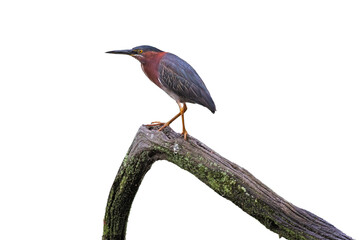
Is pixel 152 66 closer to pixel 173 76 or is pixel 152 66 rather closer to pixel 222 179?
pixel 173 76

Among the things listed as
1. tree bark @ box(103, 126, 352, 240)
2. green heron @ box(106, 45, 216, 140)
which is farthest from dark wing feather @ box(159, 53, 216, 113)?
tree bark @ box(103, 126, 352, 240)

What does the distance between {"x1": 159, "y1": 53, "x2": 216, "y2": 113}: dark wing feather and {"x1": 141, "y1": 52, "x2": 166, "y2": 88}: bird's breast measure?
0.03 meters

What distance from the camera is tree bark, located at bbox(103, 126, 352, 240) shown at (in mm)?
3395

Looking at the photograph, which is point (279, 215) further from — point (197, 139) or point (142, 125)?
point (142, 125)

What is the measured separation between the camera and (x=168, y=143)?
3.59 m

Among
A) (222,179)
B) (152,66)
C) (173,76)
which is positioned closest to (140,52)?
(152,66)

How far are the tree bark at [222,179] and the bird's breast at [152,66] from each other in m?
0.41

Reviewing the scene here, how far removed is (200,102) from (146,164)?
27.1 inches

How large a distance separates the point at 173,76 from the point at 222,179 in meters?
0.81

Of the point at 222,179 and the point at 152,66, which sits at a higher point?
the point at 152,66

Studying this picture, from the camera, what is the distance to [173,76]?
11.3 ft

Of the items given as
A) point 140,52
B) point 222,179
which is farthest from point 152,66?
point 222,179

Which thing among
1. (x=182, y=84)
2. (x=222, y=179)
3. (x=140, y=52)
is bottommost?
(x=222, y=179)

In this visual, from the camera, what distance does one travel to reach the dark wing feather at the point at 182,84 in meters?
3.44
